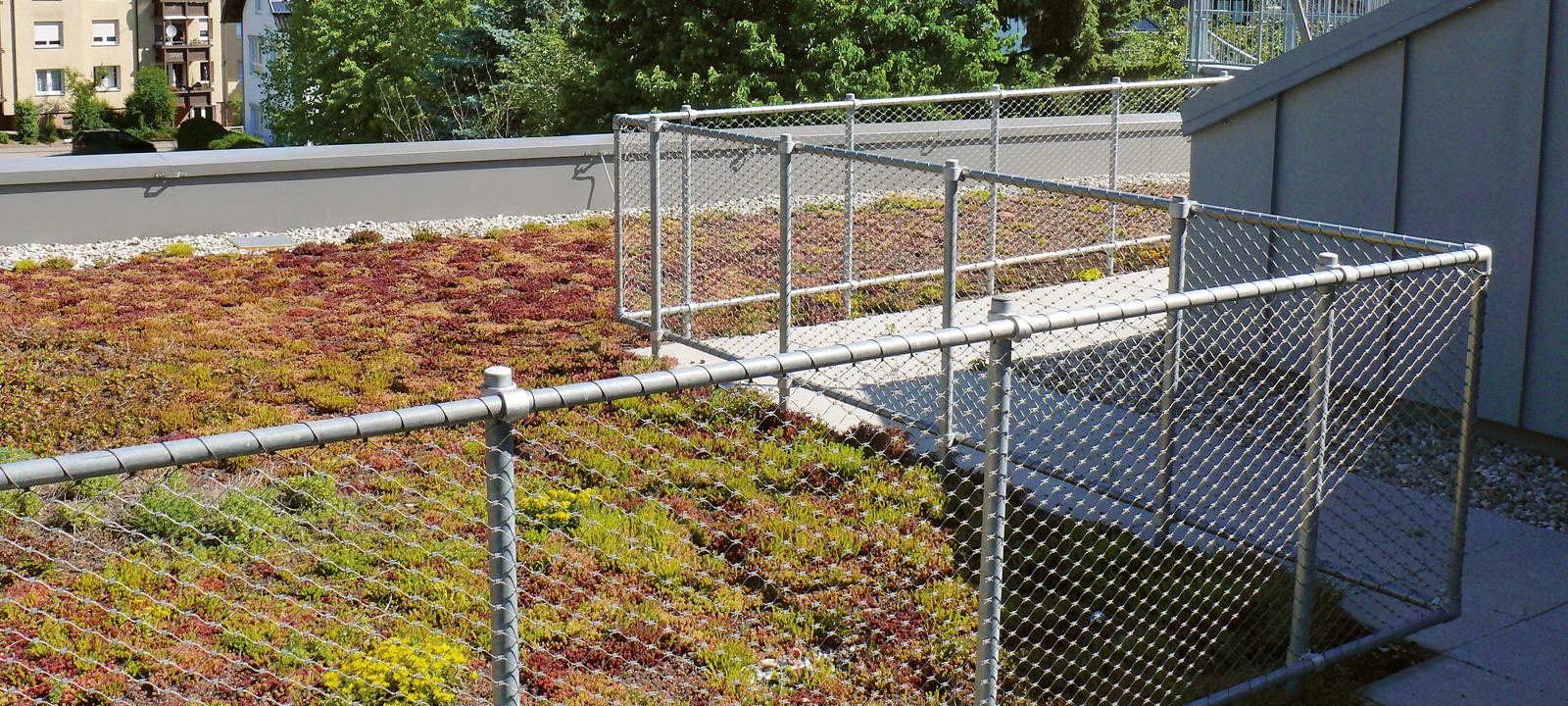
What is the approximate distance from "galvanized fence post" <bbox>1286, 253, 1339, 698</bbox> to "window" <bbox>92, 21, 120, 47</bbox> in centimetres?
8343

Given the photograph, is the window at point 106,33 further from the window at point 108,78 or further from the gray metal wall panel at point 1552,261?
the gray metal wall panel at point 1552,261

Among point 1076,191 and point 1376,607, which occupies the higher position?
point 1076,191

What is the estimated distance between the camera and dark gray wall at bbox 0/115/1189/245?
42.0ft

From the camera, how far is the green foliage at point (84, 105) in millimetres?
72625

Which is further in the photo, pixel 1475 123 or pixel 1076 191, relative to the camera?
pixel 1475 123

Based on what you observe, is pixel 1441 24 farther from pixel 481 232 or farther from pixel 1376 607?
pixel 481 232

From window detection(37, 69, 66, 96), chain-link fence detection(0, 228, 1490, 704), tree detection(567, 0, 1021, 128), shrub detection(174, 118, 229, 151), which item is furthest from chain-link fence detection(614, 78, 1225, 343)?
window detection(37, 69, 66, 96)

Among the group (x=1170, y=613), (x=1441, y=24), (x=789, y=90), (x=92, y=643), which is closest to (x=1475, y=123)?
(x=1441, y=24)

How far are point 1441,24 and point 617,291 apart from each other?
16.1ft

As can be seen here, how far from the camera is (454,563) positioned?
5473 mm

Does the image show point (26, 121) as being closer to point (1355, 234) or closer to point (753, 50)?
point (753, 50)

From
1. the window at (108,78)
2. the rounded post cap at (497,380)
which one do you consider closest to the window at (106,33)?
the window at (108,78)

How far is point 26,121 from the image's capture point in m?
72.3

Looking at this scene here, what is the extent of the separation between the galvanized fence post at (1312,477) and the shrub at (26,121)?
77361mm
